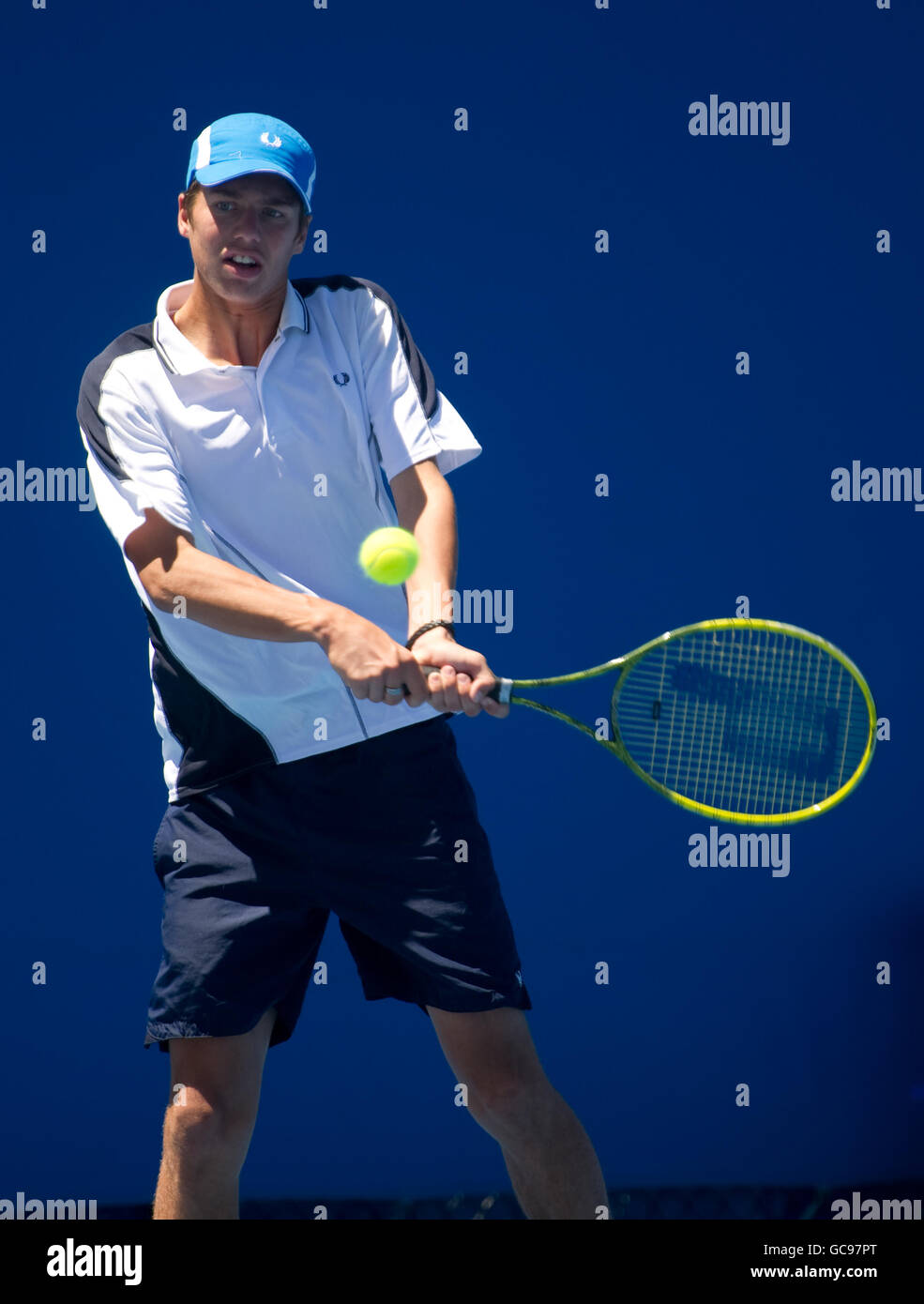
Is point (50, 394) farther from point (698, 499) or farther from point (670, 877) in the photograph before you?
point (670, 877)

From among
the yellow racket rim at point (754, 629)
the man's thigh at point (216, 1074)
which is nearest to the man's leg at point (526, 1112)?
the man's thigh at point (216, 1074)

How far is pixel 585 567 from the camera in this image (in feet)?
13.7

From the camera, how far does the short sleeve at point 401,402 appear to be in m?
3.08

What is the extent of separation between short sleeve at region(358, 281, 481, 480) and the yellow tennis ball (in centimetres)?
18

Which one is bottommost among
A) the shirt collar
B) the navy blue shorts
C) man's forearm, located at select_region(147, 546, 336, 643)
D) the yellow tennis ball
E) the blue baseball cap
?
the navy blue shorts

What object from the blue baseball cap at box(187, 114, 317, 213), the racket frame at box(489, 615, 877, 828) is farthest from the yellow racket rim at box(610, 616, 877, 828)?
the blue baseball cap at box(187, 114, 317, 213)

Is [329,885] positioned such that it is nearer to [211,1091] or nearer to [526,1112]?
[211,1091]

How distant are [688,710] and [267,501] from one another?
0.91 meters

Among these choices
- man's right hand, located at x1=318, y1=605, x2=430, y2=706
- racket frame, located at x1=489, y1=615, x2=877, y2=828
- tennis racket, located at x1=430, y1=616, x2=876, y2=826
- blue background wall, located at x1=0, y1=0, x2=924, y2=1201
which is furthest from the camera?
blue background wall, located at x1=0, y1=0, x2=924, y2=1201

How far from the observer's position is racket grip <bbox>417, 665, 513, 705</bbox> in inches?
112

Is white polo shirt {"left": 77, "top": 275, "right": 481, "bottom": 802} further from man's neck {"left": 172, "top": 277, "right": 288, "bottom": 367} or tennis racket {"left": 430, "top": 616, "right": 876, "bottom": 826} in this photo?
tennis racket {"left": 430, "top": 616, "right": 876, "bottom": 826}

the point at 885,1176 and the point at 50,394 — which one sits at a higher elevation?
the point at 50,394

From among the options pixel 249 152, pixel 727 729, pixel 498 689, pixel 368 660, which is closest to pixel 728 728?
pixel 727 729
